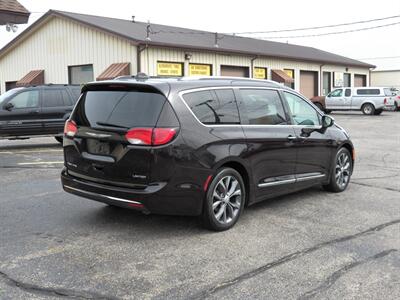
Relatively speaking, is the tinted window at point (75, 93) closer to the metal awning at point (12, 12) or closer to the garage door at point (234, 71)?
the metal awning at point (12, 12)

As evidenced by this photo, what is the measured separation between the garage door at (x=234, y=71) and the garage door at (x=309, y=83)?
7392 mm

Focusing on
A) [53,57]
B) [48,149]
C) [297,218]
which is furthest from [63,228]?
[53,57]

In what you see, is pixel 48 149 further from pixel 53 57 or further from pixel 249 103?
pixel 53 57

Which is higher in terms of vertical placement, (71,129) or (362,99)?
(362,99)

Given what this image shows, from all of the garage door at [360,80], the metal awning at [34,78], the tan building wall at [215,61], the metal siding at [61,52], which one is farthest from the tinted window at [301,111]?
the garage door at [360,80]

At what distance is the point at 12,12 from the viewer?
11820mm

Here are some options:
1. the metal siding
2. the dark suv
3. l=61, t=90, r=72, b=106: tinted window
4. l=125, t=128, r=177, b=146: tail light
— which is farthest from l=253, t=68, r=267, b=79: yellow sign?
l=125, t=128, r=177, b=146: tail light

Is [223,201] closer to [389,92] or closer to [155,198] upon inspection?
[155,198]

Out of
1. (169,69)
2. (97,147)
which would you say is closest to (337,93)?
(169,69)

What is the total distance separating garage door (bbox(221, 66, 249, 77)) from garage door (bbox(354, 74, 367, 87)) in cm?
1751

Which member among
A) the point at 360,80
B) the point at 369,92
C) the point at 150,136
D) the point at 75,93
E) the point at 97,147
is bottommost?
the point at 97,147

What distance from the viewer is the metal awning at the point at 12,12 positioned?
1173cm

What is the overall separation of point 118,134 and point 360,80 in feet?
137

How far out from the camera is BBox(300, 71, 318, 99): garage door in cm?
3481
